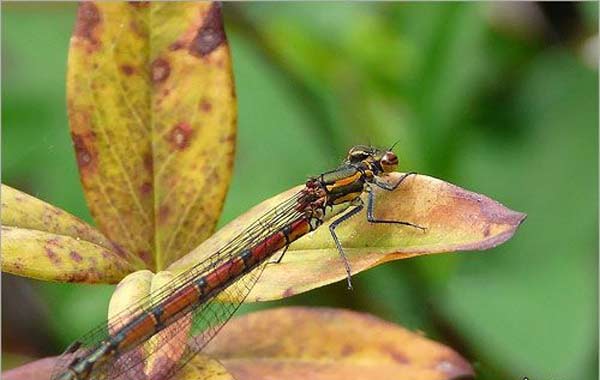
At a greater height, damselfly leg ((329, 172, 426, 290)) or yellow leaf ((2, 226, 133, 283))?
yellow leaf ((2, 226, 133, 283))

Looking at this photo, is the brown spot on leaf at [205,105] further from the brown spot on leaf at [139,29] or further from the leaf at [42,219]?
the leaf at [42,219]

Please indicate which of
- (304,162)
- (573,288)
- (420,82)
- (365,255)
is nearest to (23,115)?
(304,162)

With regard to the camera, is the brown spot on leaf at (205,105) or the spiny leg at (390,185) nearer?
the spiny leg at (390,185)

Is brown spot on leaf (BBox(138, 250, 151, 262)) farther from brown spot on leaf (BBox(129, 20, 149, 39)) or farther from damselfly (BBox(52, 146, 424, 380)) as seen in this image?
brown spot on leaf (BBox(129, 20, 149, 39))

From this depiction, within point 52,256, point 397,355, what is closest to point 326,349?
point 397,355

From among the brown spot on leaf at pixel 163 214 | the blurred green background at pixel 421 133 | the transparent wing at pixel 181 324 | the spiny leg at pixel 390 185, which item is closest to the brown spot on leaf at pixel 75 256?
the transparent wing at pixel 181 324

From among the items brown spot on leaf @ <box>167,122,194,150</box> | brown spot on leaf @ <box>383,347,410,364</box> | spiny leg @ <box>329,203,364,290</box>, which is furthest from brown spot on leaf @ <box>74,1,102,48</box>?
brown spot on leaf @ <box>383,347,410,364</box>

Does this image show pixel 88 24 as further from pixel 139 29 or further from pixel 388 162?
pixel 388 162
